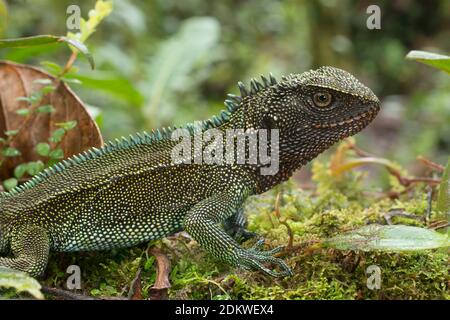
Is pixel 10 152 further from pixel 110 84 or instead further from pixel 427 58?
pixel 427 58

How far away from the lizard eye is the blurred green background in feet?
9.75

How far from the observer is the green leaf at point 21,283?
10.3 ft

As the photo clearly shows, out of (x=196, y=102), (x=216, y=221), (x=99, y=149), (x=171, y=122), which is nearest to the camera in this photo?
(x=216, y=221)

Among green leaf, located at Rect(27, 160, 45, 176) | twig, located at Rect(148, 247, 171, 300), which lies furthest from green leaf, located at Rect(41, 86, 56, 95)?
twig, located at Rect(148, 247, 171, 300)

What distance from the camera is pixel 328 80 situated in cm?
432

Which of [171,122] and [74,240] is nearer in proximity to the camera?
[74,240]

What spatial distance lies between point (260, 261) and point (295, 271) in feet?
0.89

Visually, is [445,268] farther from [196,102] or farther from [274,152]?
[196,102]

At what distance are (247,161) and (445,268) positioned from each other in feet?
5.48

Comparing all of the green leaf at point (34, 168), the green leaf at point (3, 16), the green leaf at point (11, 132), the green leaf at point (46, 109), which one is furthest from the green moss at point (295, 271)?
the green leaf at point (3, 16)

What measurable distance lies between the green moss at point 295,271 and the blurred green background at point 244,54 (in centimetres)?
266

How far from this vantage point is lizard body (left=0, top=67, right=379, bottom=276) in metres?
4.24

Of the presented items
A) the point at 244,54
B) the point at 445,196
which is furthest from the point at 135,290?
the point at 244,54
